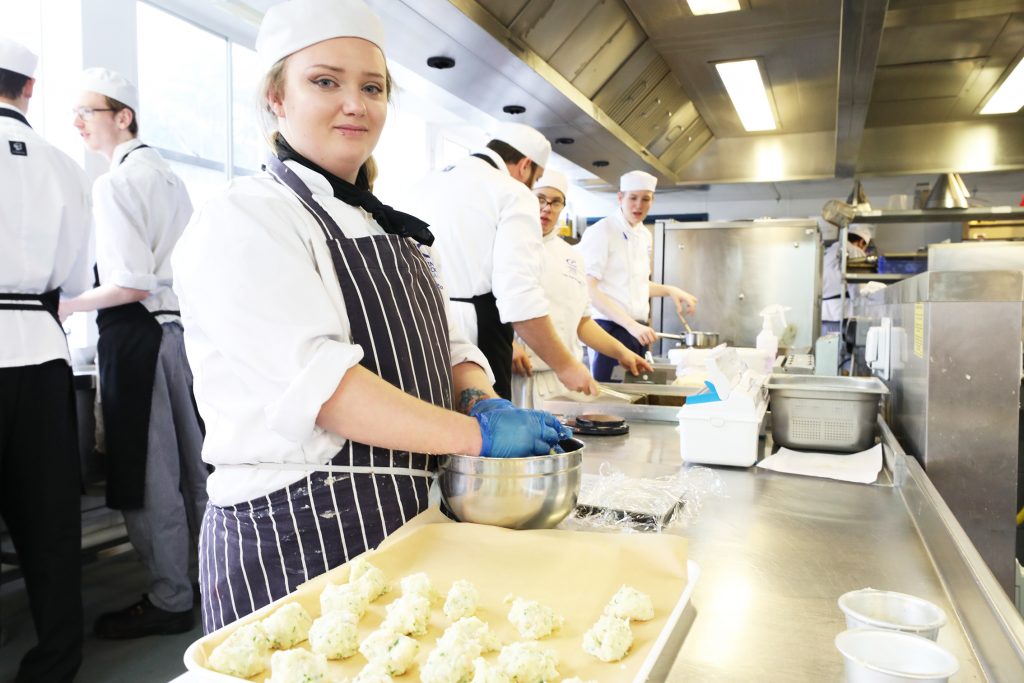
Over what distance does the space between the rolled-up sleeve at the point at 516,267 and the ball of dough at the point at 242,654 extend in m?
1.77

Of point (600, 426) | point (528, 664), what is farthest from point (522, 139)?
point (528, 664)

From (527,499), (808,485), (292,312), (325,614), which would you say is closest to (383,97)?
(292,312)

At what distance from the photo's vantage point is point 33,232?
217cm

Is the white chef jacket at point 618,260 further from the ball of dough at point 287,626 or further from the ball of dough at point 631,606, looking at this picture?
the ball of dough at point 287,626

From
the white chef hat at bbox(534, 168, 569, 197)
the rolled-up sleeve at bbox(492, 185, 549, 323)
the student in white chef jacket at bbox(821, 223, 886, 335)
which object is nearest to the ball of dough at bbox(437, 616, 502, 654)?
the rolled-up sleeve at bbox(492, 185, 549, 323)

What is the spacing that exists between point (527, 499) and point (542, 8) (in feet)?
8.79

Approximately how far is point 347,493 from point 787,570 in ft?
2.30

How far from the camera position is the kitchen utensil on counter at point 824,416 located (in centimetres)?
183

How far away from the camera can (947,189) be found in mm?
4871

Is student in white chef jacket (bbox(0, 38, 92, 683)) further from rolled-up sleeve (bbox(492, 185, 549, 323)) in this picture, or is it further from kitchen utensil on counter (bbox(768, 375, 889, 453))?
kitchen utensil on counter (bbox(768, 375, 889, 453))

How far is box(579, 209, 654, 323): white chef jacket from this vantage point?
4.75 m

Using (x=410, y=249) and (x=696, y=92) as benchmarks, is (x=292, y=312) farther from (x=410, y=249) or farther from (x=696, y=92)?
(x=696, y=92)

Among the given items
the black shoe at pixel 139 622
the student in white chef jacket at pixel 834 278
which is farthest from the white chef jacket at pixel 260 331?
the student in white chef jacket at pixel 834 278

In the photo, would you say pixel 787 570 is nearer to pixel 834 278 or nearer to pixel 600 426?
pixel 600 426
